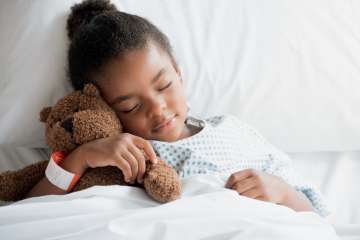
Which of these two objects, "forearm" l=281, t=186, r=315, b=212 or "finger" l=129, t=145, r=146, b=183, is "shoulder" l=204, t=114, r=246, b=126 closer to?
"forearm" l=281, t=186, r=315, b=212

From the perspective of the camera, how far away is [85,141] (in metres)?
0.99

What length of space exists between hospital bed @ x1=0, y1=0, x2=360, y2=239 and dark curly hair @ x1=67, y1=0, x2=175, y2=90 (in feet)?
0.33

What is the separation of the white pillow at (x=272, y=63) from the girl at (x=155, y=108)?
0.54ft

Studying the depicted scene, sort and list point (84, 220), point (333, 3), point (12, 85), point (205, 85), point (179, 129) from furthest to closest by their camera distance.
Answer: point (333, 3), point (205, 85), point (12, 85), point (179, 129), point (84, 220)

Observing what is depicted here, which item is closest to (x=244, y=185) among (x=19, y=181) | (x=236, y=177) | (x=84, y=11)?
(x=236, y=177)

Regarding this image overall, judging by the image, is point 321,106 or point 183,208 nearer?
point 183,208

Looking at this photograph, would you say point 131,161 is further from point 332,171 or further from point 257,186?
point 332,171

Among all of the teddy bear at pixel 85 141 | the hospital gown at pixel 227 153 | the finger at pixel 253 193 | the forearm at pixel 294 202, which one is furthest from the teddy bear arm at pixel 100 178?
the forearm at pixel 294 202

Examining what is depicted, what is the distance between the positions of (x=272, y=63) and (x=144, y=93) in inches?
17.5

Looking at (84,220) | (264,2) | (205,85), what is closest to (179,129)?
(205,85)

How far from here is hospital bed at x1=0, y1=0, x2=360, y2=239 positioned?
125cm

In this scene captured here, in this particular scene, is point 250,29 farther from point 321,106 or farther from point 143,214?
point 143,214

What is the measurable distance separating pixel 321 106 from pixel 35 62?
0.74 metres

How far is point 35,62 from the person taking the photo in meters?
1.25
